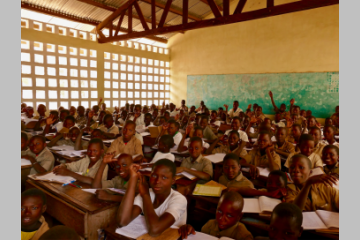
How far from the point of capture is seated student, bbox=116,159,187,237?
144 cm

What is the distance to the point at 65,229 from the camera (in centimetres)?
108

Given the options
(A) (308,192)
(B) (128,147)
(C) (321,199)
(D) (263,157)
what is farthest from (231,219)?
(B) (128,147)

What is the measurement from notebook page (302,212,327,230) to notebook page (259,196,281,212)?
0.68ft

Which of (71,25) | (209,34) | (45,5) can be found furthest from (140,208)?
(209,34)

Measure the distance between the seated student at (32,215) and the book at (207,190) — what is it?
1149 millimetres

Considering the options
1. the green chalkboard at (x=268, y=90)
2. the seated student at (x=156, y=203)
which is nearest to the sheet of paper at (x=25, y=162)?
the seated student at (x=156, y=203)

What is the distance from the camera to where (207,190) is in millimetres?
2080

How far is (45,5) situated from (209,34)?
6.05 m

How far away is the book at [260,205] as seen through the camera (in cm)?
169

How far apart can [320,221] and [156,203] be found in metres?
1.11

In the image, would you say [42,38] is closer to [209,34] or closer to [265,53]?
[209,34]

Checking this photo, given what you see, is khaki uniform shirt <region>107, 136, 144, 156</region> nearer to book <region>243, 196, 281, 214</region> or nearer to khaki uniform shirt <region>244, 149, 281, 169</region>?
khaki uniform shirt <region>244, 149, 281, 169</region>

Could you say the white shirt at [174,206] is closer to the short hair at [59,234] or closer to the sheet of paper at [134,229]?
the sheet of paper at [134,229]

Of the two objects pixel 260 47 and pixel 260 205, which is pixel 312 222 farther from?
pixel 260 47
